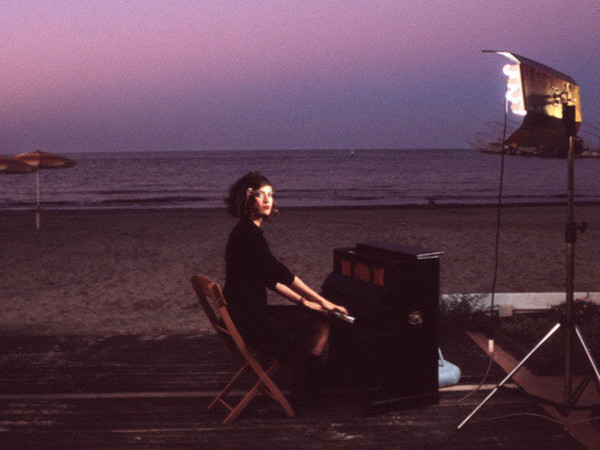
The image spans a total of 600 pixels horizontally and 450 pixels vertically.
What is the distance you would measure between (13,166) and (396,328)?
13872mm

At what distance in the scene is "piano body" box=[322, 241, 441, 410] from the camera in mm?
4059

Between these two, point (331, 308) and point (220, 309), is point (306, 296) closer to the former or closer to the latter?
point (331, 308)

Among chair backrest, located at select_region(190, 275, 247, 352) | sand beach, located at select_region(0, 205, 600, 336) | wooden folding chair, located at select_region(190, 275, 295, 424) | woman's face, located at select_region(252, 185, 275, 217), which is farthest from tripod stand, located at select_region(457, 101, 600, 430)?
sand beach, located at select_region(0, 205, 600, 336)

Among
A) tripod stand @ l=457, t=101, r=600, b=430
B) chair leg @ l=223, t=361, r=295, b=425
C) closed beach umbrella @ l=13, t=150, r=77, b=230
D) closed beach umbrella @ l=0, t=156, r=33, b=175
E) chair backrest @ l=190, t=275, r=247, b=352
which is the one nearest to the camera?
tripod stand @ l=457, t=101, r=600, b=430

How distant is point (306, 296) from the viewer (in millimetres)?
4117

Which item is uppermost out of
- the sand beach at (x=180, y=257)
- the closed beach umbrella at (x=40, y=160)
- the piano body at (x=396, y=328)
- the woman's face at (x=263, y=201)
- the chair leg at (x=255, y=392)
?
the closed beach umbrella at (x=40, y=160)

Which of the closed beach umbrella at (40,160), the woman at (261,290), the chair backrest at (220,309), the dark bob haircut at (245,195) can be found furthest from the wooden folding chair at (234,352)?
the closed beach umbrella at (40,160)

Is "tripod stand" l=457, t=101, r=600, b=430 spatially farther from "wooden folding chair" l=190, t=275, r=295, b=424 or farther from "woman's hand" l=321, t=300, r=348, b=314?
"wooden folding chair" l=190, t=275, r=295, b=424

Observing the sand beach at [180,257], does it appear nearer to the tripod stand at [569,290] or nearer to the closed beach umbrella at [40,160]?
the closed beach umbrella at [40,160]

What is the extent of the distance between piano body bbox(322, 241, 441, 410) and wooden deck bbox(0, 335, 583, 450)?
0.47 ft

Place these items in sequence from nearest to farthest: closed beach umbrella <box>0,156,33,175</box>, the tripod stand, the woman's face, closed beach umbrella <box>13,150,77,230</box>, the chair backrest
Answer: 1. the tripod stand
2. the chair backrest
3. the woman's face
4. closed beach umbrella <box>0,156,33,175</box>
5. closed beach umbrella <box>13,150,77,230</box>

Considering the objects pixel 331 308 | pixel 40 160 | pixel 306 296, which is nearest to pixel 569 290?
pixel 331 308

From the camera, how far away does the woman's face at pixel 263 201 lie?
4039 mm

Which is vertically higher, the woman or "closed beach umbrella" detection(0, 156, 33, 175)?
"closed beach umbrella" detection(0, 156, 33, 175)
